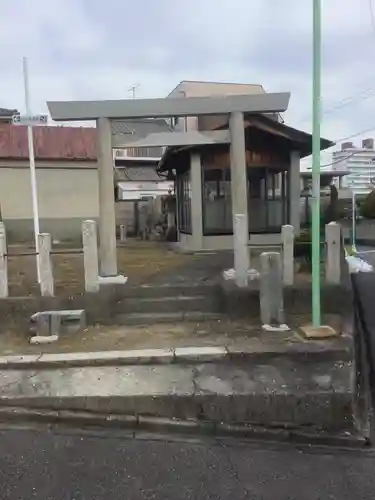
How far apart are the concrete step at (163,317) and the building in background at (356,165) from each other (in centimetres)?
2594

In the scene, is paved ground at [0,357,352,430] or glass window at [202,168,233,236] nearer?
paved ground at [0,357,352,430]

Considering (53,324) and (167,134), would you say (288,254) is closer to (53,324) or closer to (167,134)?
(167,134)

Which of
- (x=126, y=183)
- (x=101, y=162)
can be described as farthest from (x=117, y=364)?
(x=126, y=183)

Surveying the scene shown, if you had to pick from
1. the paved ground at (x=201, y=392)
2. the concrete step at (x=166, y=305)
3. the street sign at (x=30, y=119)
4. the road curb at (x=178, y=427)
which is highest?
the street sign at (x=30, y=119)

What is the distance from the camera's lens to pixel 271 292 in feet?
21.9

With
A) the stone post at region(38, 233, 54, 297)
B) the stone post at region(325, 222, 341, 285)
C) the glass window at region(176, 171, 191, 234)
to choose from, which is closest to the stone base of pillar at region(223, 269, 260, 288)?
the stone post at region(325, 222, 341, 285)

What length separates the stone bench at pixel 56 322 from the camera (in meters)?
6.46

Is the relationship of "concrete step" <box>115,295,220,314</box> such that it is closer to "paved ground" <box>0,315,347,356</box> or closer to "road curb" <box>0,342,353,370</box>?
"paved ground" <box>0,315,347,356</box>

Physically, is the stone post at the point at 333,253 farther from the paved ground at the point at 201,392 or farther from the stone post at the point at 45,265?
the stone post at the point at 45,265

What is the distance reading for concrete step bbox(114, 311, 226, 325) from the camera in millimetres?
7049

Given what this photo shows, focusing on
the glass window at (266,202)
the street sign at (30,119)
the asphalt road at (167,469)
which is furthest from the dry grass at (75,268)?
the asphalt road at (167,469)

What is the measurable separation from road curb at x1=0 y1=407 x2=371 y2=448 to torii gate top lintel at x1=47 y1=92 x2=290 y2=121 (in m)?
4.81

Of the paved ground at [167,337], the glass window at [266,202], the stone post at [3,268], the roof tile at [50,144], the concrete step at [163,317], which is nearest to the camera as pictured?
the paved ground at [167,337]

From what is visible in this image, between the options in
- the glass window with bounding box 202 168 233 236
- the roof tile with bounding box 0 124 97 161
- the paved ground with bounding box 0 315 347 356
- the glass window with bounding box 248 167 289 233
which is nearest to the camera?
the paved ground with bounding box 0 315 347 356
